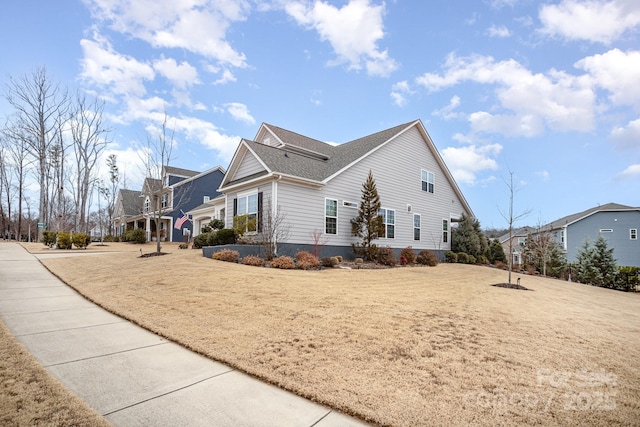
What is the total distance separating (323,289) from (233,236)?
8.16 metres

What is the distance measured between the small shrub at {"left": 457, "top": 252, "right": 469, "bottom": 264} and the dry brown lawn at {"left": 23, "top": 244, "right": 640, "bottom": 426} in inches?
513

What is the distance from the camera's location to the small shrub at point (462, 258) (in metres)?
20.8

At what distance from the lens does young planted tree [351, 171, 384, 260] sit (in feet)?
Result: 52.1

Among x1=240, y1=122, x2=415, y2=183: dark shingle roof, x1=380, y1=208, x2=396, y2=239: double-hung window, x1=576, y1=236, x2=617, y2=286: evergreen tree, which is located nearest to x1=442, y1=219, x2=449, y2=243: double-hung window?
x1=380, y1=208, x2=396, y2=239: double-hung window

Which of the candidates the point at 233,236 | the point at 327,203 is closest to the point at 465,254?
the point at 327,203

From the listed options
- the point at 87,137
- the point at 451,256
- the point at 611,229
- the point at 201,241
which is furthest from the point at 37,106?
the point at 611,229

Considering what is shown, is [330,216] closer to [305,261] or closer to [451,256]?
[305,261]

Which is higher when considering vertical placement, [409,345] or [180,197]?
[180,197]

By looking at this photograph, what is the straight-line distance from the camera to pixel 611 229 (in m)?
32.0

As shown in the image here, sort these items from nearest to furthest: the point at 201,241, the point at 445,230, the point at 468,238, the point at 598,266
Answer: the point at 201,241 → the point at 598,266 → the point at 468,238 → the point at 445,230

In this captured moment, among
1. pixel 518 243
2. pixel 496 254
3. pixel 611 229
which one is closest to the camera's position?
pixel 496 254

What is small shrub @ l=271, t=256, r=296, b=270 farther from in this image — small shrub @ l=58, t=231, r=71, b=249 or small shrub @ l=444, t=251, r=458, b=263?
small shrub @ l=58, t=231, r=71, b=249

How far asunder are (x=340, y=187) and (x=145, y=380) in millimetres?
13530

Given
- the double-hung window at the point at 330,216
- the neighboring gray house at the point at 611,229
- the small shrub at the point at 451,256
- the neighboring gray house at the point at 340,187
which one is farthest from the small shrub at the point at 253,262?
the neighboring gray house at the point at 611,229
